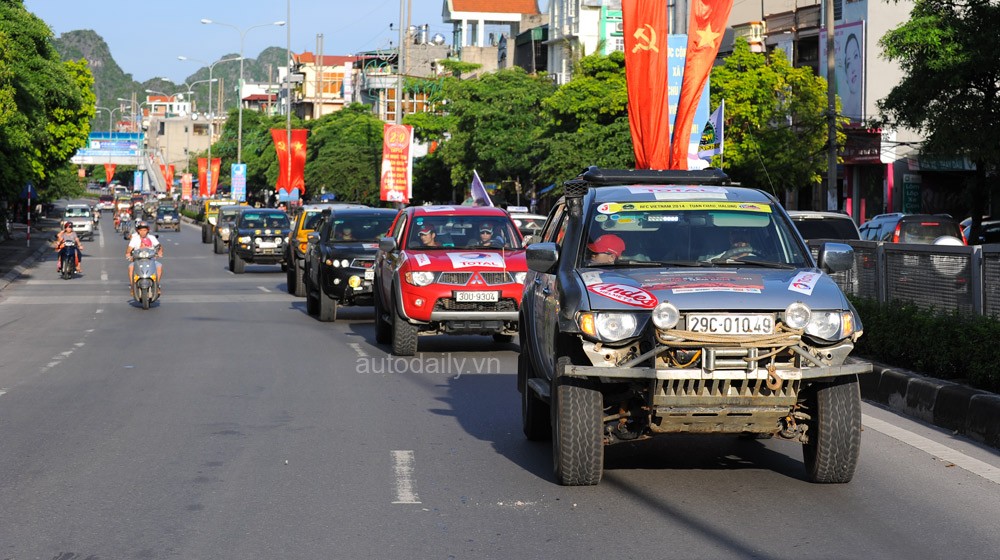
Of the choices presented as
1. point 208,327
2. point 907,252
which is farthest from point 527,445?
point 208,327

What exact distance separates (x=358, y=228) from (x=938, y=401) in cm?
1297

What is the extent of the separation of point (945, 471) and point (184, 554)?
4923 millimetres

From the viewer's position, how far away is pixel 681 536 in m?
6.82

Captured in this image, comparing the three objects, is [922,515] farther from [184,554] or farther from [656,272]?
[184,554]

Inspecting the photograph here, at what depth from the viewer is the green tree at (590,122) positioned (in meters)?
50.1

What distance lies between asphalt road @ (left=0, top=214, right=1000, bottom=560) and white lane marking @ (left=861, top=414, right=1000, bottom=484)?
3 cm

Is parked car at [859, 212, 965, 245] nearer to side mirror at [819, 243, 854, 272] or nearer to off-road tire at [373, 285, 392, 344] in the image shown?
off-road tire at [373, 285, 392, 344]

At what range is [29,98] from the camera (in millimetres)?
41250

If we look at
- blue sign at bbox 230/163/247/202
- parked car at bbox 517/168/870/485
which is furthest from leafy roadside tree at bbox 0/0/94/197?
blue sign at bbox 230/163/247/202

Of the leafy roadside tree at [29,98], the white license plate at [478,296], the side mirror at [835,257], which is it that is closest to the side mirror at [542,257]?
the side mirror at [835,257]

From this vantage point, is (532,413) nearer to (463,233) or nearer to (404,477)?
(404,477)

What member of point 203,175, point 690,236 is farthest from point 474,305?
point 203,175

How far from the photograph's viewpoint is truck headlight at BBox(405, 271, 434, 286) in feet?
52.5

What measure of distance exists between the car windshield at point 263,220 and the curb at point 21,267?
6.51m
